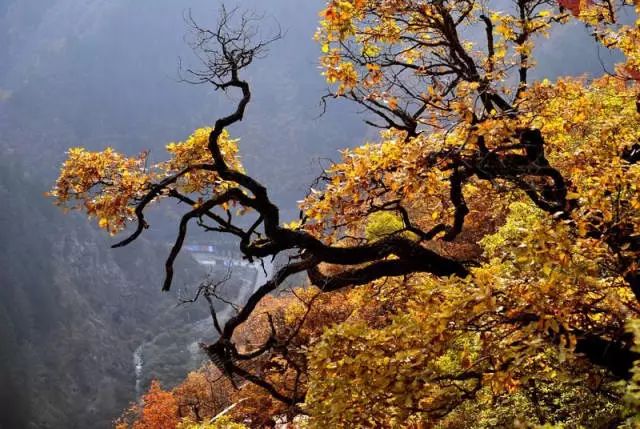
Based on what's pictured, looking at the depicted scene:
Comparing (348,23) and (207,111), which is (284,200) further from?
(348,23)

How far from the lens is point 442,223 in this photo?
6902mm

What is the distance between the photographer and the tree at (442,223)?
14.5ft

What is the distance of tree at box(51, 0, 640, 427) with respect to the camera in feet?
14.5

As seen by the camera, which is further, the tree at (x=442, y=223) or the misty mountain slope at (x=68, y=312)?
the misty mountain slope at (x=68, y=312)

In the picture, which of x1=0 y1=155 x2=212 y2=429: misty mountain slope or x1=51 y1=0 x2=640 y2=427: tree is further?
x1=0 y1=155 x2=212 y2=429: misty mountain slope

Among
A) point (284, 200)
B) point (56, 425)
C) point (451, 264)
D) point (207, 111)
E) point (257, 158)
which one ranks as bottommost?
point (451, 264)

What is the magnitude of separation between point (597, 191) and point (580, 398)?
13.0 feet

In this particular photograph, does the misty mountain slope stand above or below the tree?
above

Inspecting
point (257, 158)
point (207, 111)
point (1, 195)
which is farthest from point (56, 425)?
point (207, 111)

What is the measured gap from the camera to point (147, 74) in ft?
636

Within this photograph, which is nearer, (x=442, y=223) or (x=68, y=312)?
(x=442, y=223)

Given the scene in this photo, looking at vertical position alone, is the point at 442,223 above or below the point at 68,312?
below

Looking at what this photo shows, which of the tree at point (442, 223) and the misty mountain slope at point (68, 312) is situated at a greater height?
the misty mountain slope at point (68, 312)

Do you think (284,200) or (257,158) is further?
(257,158)
